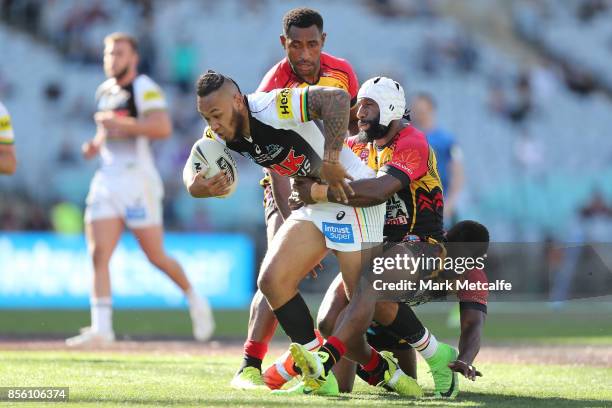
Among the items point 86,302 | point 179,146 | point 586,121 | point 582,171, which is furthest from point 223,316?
point 586,121

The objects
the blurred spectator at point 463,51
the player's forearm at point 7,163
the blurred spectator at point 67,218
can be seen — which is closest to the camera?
the player's forearm at point 7,163

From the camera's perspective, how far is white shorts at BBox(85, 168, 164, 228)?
11.9m

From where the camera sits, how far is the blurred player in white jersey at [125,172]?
11.9 metres

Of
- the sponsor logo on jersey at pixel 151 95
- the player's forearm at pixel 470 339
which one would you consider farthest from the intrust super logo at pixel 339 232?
the sponsor logo on jersey at pixel 151 95

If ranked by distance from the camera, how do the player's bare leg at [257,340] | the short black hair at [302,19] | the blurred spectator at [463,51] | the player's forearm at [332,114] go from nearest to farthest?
1. the player's forearm at [332,114]
2. the player's bare leg at [257,340]
3. the short black hair at [302,19]
4. the blurred spectator at [463,51]

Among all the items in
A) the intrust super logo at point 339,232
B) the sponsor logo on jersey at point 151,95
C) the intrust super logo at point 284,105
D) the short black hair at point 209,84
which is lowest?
the intrust super logo at point 339,232

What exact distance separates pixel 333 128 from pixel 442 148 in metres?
6.48

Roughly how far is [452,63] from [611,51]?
3.94 m

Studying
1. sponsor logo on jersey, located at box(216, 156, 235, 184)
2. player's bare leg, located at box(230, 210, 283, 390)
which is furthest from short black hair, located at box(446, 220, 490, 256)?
sponsor logo on jersey, located at box(216, 156, 235, 184)

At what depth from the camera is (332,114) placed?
22.1 ft

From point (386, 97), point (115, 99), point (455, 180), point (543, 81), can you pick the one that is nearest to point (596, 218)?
point (543, 81)

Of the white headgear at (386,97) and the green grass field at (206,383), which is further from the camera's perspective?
the white headgear at (386,97)

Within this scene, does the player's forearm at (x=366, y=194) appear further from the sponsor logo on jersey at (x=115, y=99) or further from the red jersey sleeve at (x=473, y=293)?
the sponsor logo on jersey at (x=115, y=99)

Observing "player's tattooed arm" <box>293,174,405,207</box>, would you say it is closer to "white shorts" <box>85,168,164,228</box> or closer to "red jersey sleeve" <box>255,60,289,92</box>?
"red jersey sleeve" <box>255,60,289,92</box>
